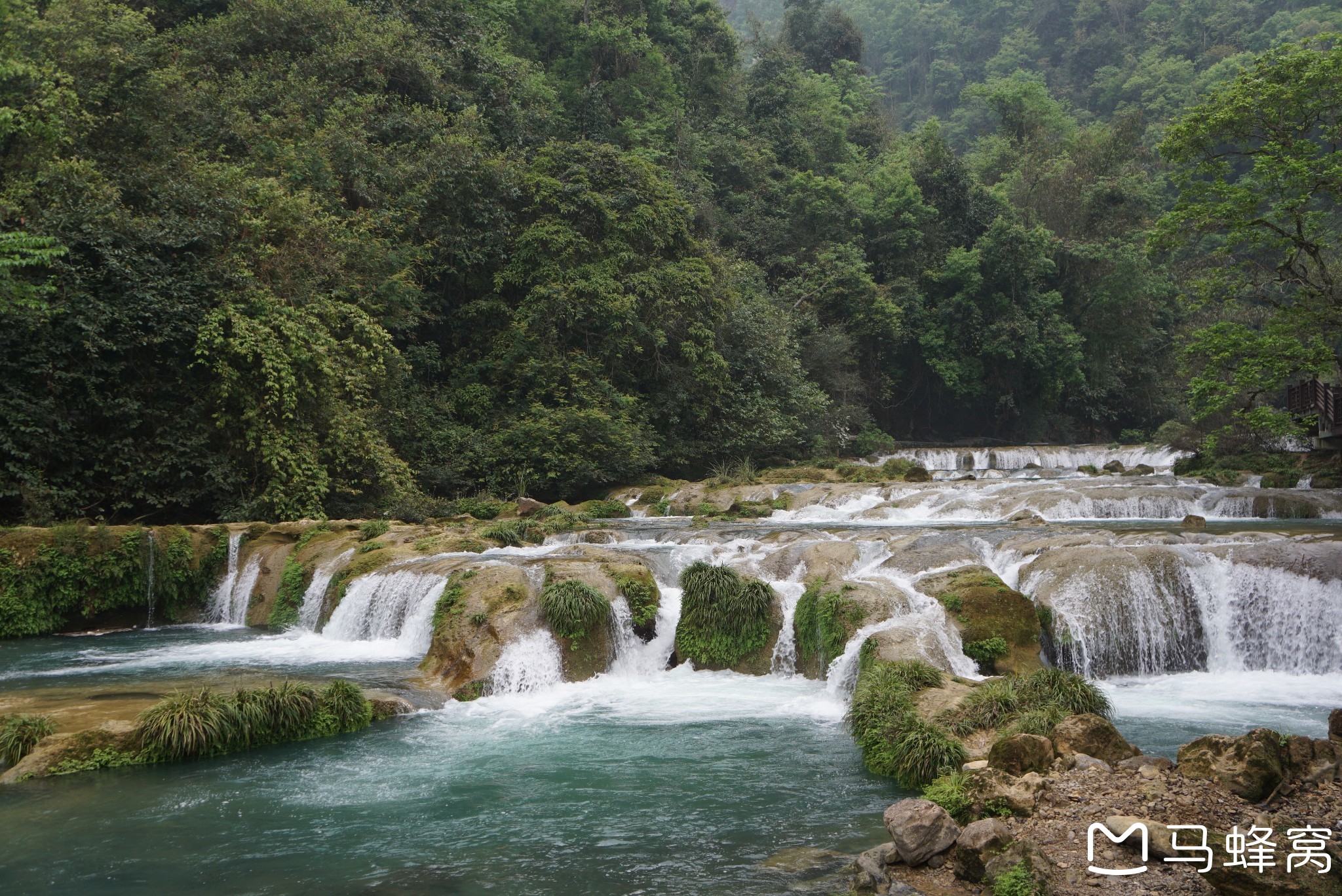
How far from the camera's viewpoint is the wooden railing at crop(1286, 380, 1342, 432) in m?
22.5

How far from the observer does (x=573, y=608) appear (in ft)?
37.1

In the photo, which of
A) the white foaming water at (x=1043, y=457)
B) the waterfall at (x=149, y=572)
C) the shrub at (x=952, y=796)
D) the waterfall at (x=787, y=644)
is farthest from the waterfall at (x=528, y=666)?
the white foaming water at (x=1043, y=457)

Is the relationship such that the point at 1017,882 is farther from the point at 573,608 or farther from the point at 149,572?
the point at 149,572

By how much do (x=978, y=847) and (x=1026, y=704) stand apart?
9.81ft

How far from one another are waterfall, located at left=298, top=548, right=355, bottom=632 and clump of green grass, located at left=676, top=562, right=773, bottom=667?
5.79 m

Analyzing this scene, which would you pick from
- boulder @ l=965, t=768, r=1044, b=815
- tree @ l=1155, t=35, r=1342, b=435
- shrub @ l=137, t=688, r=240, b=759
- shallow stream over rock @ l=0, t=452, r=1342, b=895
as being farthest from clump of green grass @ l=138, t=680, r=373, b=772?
tree @ l=1155, t=35, r=1342, b=435

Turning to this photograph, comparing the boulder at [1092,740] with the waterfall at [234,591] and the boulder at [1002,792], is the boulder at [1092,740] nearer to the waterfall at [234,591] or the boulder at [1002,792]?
the boulder at [1002,792]

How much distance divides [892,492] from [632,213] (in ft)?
35.5

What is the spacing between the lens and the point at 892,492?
70.6ft

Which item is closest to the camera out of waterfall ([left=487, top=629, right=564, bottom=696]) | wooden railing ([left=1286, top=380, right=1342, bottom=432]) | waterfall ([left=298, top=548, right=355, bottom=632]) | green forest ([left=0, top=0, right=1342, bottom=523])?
waterfall ([left=487, top=629, right=564, bottom=696])

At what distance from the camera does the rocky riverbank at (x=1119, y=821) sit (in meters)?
4.72

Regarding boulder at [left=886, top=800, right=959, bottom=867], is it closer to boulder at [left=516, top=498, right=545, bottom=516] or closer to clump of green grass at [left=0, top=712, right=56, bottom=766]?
clump of green grass at [left=0, top=712, right=56, bottom=766]

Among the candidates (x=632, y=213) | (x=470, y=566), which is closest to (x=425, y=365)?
(x=632, y=213)

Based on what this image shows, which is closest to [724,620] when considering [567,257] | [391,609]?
[391,609]
